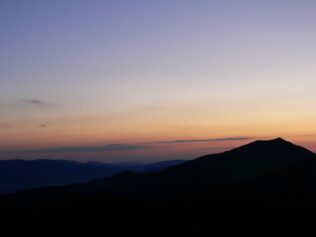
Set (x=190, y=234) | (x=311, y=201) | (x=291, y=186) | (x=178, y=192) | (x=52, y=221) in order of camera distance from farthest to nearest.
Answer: (x=178, y=192)
(x=291, y=186)
(x=311, y=201)
(x=52, y=221)
(x=190, y=234)

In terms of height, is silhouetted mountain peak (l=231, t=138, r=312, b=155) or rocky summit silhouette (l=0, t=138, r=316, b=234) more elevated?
silhouetted mountain peak (l=231, t=138, r=312, b=155)

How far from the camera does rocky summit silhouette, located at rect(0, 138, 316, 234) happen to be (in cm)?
4656

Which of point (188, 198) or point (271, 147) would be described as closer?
point (188, 198)

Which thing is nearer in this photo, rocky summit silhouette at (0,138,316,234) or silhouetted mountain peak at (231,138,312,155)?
rocky summit silhouette at (0,138,316,234)

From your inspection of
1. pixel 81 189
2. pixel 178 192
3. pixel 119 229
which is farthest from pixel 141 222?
pixel 81 189

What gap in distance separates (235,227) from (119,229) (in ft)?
39.9

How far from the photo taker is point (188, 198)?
2336 inches

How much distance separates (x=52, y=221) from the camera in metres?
46.4

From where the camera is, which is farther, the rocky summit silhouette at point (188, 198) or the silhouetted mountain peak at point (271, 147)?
the silhouetted mountain peak at point (271, 147)

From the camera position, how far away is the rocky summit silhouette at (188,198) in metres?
46.6

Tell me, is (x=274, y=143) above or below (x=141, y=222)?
above

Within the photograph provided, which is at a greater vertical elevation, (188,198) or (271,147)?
(271,147)

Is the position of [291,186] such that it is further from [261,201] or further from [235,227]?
[235,227]

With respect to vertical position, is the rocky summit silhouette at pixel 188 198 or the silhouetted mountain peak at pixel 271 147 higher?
the silhouetted mountain peak at pixel 271 147
